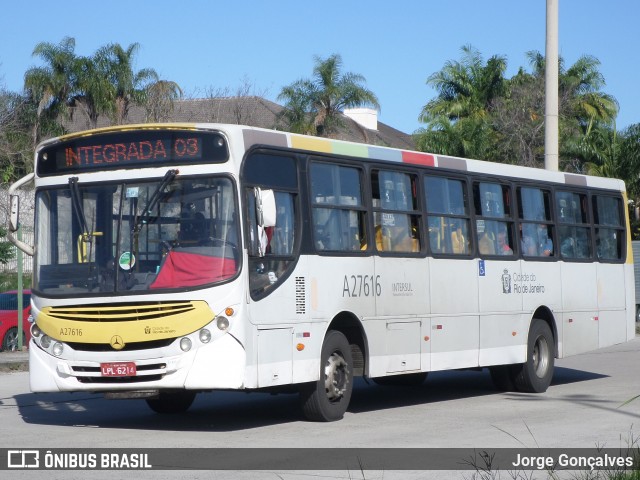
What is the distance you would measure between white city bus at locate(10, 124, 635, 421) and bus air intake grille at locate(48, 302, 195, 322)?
2cm

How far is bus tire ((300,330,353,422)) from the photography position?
42.2 ft

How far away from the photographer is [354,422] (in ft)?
43.5

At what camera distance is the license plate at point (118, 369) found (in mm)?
11648

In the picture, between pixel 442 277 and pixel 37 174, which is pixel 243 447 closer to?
pixel 37 174

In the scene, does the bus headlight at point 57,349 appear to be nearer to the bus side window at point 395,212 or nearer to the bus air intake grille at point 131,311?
the bus air intake grille at point 131,311

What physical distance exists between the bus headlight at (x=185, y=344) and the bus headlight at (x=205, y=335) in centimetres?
13

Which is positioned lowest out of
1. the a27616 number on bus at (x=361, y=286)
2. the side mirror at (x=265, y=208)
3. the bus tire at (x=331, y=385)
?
the bus tire at (x=331, y=385)

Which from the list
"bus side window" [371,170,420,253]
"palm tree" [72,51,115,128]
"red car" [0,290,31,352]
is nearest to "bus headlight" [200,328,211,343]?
"bus side window" [371,170,420,253]

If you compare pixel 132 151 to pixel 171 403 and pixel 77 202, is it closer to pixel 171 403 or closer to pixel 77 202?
pixel 77 202

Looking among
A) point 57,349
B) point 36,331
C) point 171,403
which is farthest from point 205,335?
point 171,403

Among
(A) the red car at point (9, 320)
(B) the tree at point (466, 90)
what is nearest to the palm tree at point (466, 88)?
(B) the tree at point (466, 90)

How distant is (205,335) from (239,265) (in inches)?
30.4

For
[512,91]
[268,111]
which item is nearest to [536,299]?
[512,91]

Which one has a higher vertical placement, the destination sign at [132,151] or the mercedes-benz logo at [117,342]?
the destination sign at [132,151]
